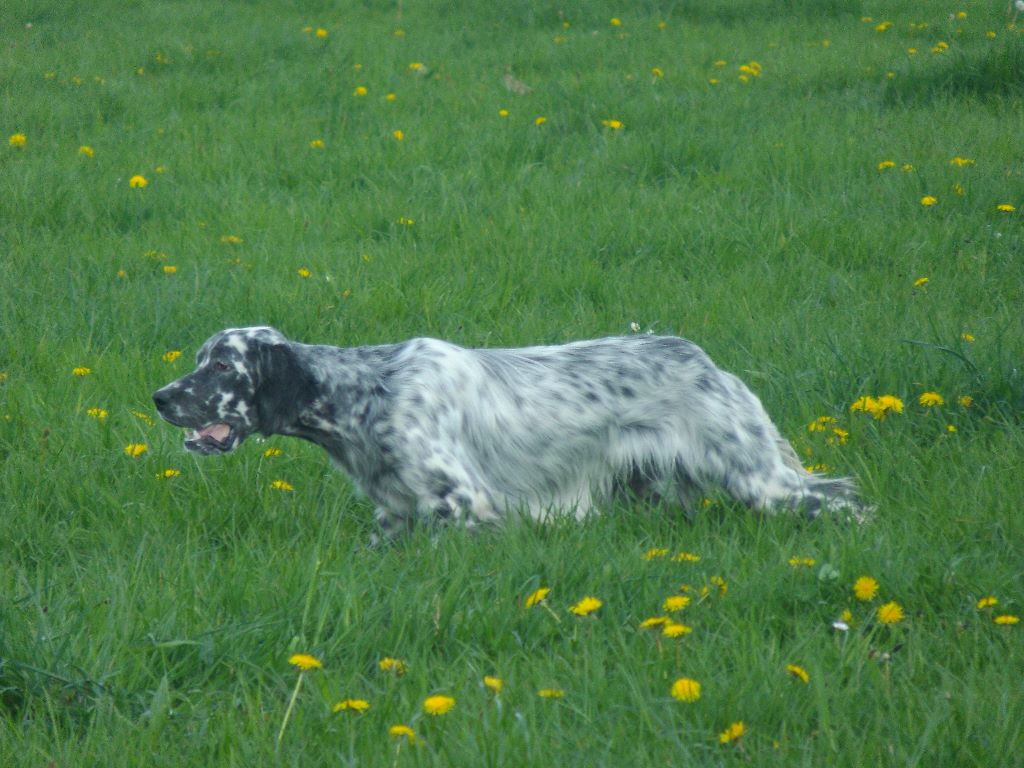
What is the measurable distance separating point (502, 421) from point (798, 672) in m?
1.78

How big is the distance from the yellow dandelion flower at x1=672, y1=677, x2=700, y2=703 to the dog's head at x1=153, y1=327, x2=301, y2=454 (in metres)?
1.87

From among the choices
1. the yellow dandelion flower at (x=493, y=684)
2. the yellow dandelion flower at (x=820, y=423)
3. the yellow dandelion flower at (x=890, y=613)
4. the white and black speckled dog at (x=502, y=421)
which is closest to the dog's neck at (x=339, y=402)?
the white and black speckled dog at (x=502, y=421)

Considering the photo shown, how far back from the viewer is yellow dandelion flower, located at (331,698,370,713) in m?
2.60

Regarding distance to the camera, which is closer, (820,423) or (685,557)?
(685,557)

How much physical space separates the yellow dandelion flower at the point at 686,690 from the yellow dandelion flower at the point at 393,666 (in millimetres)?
658

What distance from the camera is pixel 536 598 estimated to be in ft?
10.2

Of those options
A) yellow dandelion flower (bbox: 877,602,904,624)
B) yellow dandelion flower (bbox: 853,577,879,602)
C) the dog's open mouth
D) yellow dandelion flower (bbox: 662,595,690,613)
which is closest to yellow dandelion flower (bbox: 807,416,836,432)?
yellow dandelion flower (bbox: 853,577,879,602)

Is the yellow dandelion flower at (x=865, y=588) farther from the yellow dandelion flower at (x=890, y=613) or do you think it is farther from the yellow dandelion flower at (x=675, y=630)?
the yellow dandelion flower at (x=675, y=630)

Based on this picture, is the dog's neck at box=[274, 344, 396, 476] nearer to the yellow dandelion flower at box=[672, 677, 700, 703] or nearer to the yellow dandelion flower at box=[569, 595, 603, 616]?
the yellow dandelion flower at box=[569, 595, 603, 616]

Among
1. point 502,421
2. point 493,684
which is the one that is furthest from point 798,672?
point 502,421

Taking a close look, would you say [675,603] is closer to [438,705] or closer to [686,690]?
[686,690]

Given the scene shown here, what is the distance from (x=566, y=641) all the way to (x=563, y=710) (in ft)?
1.00

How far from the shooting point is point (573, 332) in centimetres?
550

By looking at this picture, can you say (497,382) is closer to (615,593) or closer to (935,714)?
(615,593)
